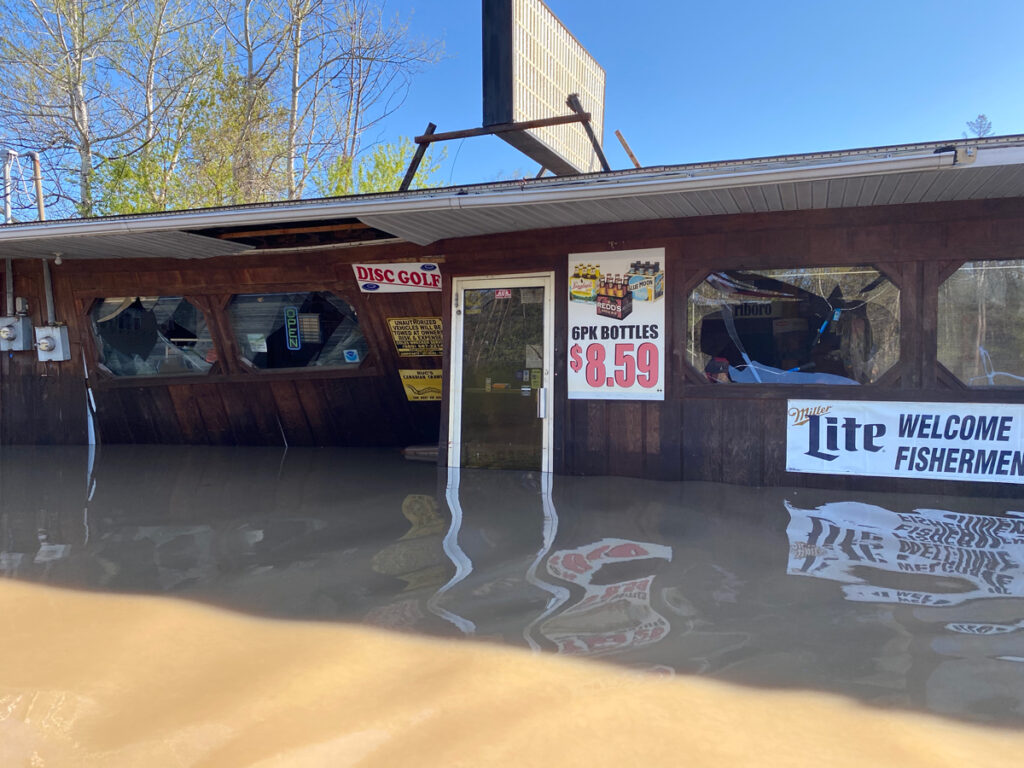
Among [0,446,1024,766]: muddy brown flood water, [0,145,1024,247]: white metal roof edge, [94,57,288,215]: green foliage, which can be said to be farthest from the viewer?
[94,57,288,215]: green foliage

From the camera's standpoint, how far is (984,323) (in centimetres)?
576

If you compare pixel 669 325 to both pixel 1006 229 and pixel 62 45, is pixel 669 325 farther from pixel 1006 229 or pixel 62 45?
pixel 62 45

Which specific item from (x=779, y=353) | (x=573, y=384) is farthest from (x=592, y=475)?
(x=779, y=353)

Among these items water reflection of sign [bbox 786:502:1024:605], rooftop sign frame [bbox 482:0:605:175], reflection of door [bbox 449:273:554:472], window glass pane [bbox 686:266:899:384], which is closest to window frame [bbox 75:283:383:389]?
reflection of door [bbox 449:273:554:472]

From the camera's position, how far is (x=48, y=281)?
9211mm

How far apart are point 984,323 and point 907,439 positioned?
1092mm

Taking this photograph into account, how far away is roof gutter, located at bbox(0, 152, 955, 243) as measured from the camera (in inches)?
182

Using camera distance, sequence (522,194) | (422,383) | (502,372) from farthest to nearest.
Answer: (422,383) → (502,372) → (522,194)

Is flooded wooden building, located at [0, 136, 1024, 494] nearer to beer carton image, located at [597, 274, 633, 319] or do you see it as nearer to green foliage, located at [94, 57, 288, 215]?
beer carton image, located at [597, 274, 633, 319]

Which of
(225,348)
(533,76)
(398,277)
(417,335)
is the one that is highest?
(533,76)

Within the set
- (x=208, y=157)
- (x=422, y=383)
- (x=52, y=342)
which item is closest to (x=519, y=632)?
(x=422, y=383)

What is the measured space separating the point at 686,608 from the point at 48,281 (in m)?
9.12

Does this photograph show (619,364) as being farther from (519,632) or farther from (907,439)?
(519,632)

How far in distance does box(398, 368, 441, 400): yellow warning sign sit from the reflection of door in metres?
1.56
